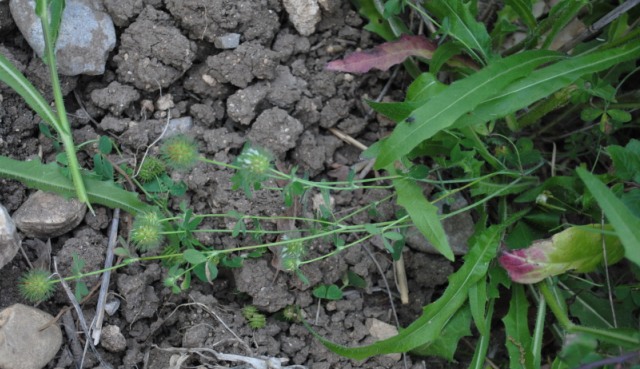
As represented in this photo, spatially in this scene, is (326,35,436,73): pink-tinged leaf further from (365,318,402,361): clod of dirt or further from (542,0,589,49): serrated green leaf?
(365,318,402,361): clod of dirt

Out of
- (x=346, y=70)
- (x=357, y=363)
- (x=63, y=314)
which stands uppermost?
(x=346, y=70)

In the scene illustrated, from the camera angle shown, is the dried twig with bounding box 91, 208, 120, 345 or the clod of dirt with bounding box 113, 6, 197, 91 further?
the clod of dirt with bounding box 113, 6, 197, 91

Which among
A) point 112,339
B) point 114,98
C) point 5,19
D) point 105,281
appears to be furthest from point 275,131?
point 5,19

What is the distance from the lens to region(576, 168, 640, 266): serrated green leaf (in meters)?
1.94

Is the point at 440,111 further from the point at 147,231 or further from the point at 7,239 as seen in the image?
the point at 7,239

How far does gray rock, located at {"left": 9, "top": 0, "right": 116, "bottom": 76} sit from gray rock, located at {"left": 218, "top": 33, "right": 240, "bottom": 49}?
40 centimetres

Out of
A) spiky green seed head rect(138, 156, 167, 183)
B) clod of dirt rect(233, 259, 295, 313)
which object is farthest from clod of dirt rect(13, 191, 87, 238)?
clod of dirt rect(233, 259, 295, 313)

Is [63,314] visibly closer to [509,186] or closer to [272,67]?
[272,67]

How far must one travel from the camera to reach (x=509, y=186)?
2611 millimetres

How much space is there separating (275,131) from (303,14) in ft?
1.71

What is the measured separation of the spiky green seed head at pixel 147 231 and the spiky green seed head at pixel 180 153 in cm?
20

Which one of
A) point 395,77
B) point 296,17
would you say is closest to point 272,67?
point 296,17

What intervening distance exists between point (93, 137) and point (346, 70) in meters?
1.04

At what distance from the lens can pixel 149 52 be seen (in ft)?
8.64
